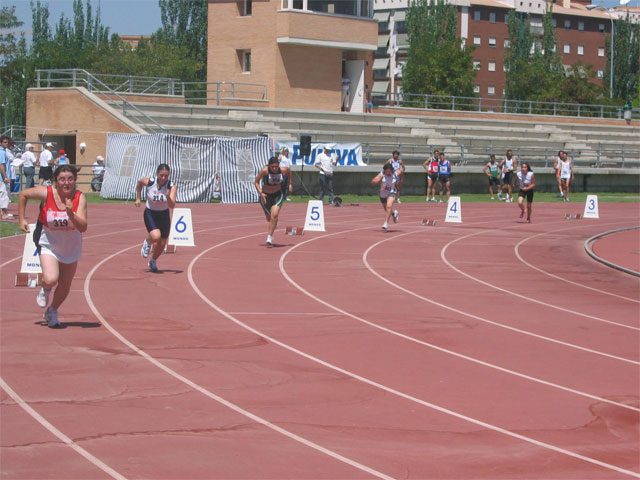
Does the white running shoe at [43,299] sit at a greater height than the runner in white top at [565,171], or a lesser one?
lesser

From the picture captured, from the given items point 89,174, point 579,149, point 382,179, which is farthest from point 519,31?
point 382,179

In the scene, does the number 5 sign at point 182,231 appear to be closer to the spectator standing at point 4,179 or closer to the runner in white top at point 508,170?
the spectator standing at point 4,179

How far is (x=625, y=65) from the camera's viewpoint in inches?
3334

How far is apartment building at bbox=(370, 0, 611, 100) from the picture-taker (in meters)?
101

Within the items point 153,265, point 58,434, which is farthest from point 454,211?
point 58,434

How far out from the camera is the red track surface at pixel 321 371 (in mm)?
6488

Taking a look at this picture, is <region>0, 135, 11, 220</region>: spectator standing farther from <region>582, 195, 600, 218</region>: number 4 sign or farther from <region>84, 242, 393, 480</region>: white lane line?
<region>582, 195, 600, 218</region>: number 4 sign

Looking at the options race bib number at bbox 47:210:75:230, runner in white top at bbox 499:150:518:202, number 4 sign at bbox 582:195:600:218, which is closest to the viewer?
race bib number at bbox 47:210:75:230

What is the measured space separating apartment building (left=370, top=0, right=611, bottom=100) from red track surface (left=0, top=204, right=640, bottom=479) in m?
87.1

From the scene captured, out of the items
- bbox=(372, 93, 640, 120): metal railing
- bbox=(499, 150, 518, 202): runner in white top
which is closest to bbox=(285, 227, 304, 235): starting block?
bbox=(499, 150, 518, 202): runner in white top

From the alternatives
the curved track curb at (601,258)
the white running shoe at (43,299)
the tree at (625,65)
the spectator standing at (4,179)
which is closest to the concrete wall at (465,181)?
the curved track curb at (601,258)

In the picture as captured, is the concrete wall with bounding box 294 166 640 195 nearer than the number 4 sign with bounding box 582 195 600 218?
No

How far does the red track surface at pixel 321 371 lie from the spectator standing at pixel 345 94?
1272 inches

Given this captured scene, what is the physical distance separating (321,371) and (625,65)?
269 feet
